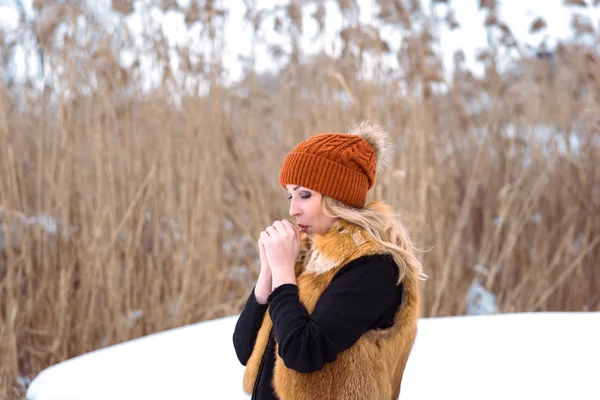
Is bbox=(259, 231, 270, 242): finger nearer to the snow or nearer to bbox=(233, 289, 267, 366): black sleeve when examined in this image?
bbox=(233, 289, 267, 366): black sleeve

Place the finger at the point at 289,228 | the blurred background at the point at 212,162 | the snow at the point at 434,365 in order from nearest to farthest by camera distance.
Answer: the finger at the point at 289,228, the snow at the point at 434,365, the blurred background at the point at 212,162

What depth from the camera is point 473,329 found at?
1833 mm

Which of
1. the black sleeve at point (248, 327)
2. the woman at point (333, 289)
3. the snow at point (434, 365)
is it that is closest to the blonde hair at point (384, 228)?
the woman at point (333, 289)

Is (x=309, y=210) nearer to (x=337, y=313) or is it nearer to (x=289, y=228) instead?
(x=289, y=228)

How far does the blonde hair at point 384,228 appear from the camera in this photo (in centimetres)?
103

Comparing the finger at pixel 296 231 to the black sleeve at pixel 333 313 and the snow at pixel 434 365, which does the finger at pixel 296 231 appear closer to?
the black sleeve at pixel 333 313

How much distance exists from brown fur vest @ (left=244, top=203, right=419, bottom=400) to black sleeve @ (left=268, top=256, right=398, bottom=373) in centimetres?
2

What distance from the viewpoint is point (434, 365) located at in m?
1.69

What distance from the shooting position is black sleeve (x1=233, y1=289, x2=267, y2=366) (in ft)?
3.63

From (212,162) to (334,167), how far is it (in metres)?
1.56

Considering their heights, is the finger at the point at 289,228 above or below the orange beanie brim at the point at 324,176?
below

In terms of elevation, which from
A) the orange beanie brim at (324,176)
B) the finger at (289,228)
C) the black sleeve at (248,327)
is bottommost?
the black sleeve at (248,327)

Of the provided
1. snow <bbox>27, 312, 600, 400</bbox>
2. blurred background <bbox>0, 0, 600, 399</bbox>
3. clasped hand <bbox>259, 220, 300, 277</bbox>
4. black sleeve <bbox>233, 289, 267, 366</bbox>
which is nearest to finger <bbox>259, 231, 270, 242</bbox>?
clasped hand <bbox>259, 220, 300, 277</bbox>

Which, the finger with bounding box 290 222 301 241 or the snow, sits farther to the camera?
the snow
